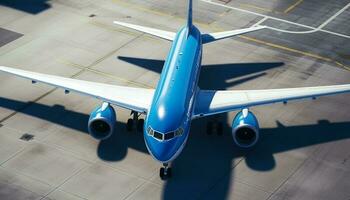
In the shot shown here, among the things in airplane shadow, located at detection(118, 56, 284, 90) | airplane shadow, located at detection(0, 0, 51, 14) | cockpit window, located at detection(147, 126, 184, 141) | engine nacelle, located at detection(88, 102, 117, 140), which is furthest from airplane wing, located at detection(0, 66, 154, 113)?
airplane shadow, located at detection(0, 0, 51, 14)

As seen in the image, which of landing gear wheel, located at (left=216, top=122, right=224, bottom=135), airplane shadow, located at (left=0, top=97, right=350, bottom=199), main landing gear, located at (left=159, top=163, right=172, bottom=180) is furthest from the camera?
landing gear wheel, located at (left=216, top=122, right=224, bottom=135)

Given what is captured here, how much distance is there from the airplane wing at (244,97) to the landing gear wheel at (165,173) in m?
5.00

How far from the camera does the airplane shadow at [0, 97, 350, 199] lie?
44438mm

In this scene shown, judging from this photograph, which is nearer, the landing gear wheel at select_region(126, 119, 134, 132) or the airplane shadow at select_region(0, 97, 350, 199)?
the airplane shadow at select_region(0, 97, 350, 199)

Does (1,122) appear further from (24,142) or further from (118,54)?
(118,54)

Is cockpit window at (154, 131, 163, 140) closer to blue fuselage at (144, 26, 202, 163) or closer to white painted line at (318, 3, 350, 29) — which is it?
blue fuselage at (144, 26, 202, 163)

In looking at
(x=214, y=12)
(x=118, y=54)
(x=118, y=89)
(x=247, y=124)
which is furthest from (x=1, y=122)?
(x=214, y=12)

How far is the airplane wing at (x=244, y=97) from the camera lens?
47.4 m

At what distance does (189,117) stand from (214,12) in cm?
2817

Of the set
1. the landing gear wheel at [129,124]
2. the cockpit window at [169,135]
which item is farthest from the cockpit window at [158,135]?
the landing gear wheel at [129,124]

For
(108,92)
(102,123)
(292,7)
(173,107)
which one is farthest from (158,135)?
(292,7)

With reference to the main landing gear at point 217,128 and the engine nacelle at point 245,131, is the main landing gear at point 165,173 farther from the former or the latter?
the main landing gear at point 217,128

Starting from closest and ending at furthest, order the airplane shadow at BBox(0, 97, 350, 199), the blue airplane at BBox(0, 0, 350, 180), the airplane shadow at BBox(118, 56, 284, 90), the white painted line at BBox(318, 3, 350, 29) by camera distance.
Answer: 1. the blue airplane at BBox(0, 0, 350, 180)
2. the airplane shadow at BBox(0, 97, 350, 199)
3. the airplane shadow at BBox(118, 56, 284, 90)
4. the white painted line at BBox(318, 3, 350, 29)

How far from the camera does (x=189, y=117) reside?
145 feet
